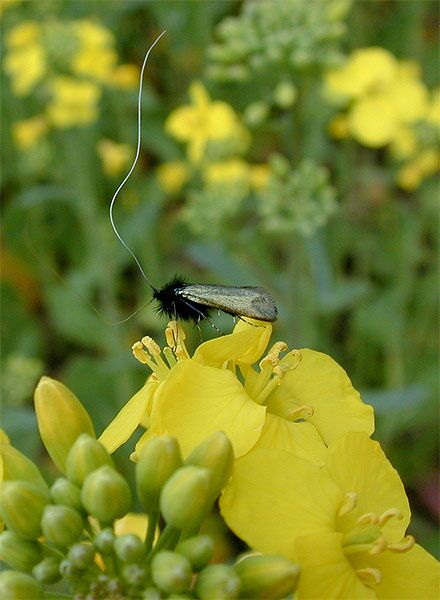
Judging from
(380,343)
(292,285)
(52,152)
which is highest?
(52,152)

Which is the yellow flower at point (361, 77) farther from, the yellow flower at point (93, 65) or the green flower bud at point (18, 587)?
the green flower bud at point (18, 587)

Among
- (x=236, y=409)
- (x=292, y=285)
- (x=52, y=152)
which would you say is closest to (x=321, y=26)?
(x=292, y=285)

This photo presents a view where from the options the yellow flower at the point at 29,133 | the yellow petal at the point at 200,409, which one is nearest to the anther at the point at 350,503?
the yellow petal at the point at 200,409

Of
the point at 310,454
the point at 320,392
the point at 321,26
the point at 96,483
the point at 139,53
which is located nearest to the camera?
the point at 96,483

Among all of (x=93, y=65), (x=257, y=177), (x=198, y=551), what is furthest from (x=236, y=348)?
(x=93, y=65)

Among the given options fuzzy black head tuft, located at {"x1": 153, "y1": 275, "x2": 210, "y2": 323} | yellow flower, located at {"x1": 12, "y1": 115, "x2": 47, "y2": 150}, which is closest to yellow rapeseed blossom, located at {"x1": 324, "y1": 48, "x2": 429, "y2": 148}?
yellow flower, located at {"x1": 12, "y1": 115, "x2": 47, "y2": 150}

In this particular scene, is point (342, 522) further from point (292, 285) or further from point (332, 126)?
point (332, 126)
